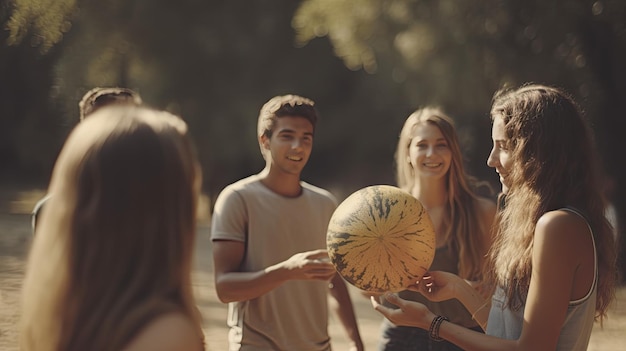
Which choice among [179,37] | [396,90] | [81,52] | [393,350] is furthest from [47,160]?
[393,350]

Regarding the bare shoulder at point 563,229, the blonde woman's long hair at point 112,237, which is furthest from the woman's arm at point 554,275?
the blonde woman's long hair at point 112,237

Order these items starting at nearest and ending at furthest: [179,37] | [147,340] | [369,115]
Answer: [147,340] → [179,37] → [369,115]

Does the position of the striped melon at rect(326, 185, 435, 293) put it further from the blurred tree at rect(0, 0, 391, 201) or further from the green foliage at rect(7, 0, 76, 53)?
the blurred tree at rect(0, 0, 391, 201)

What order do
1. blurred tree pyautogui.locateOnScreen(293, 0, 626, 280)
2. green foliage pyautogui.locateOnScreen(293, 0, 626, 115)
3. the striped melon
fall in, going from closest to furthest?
the striped melon, green foliage pyautogui.locateOnScreen(293, 0, 626, 115), blurred tree pyautogui.locateOnScreen(293, 0, 626, 280)

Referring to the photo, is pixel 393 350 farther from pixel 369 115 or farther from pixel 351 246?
pixel 369 115

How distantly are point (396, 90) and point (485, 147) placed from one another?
11.3ft

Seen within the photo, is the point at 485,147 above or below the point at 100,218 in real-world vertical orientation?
below

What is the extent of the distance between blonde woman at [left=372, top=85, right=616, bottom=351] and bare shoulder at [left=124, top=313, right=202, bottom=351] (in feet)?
4.37

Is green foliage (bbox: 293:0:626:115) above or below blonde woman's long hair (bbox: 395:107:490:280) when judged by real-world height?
above

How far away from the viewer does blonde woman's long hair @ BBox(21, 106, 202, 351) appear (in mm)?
1750

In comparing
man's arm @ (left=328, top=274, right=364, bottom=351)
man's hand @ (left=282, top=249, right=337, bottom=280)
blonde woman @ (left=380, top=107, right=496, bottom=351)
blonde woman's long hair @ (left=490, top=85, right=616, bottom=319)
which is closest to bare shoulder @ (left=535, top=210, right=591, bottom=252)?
blonde woman's long hair @ (left=490, top=85, right=616, bottom=319)

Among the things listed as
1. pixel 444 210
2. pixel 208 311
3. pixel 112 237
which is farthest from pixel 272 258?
pixel 208 311

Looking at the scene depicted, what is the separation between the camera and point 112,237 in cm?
176

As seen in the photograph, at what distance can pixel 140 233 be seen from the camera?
5.80 feet
